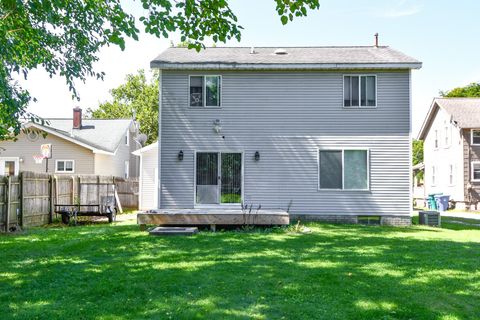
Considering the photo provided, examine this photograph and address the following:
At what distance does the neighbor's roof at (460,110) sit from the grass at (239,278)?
16.7m

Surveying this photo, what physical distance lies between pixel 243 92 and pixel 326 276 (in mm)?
8249

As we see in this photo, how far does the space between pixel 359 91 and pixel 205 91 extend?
503cm

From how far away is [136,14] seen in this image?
6.99 meters

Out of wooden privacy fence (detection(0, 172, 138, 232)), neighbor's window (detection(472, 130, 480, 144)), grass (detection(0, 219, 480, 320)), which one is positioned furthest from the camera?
neighbor's window (detection(472, 130, 480, 144))

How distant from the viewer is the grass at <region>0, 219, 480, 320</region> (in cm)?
412

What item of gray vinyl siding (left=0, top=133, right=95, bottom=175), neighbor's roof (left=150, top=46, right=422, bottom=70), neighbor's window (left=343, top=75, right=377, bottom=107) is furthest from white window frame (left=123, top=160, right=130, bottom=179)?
neighbor's window (left=343, top=75, right=377, bottom=107)

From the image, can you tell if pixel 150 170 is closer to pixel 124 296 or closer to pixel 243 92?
pixel 243 92

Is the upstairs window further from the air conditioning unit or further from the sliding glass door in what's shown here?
the sliding glass door

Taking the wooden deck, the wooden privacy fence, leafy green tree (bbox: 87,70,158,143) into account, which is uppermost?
leafy green tree (bbox: 87,70,158,143)

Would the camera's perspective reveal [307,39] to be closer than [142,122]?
Yes

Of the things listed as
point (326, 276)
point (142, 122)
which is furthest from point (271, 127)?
point (142, 122)

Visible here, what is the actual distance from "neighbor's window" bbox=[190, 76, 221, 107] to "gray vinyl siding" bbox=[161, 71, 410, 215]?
0.69ft

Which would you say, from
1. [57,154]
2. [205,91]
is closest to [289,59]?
[205,91]

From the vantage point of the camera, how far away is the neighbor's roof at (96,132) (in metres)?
20.4
